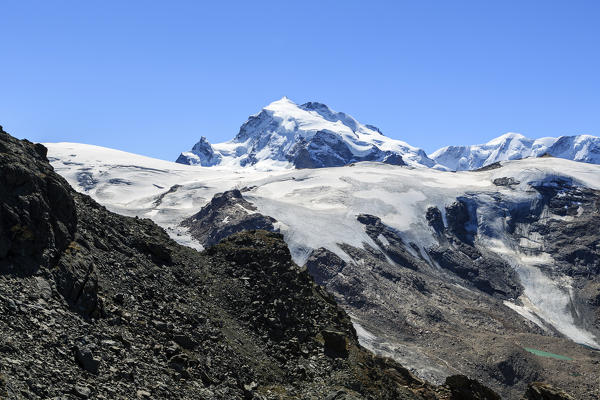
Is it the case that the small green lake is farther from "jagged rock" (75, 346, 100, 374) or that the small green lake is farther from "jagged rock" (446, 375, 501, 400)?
"jagged rock" (75, 346, 100, 374)

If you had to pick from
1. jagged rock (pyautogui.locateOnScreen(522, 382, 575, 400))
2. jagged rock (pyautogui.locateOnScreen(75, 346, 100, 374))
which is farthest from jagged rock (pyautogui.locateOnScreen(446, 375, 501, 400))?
jagged rock (pyautogui.locateOnScreen(75, 346, 100, 374))

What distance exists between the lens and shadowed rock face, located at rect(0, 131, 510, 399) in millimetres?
30094

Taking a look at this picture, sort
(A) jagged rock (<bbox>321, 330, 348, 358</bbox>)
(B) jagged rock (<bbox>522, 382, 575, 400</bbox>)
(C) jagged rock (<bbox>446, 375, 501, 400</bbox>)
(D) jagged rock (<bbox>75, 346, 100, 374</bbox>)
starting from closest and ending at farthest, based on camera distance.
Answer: (D) jagged rock (<bbox>75, 346, 100, 374</bbox>) < (A) jagged rock (<bbox>321, 330, 348, 358</bbox>) < (B) jagged rock (<bbox>522, 382, 575, 400</bbox>) < (C) jagged rock (<bbox>446, 375, 501, 400</bbox>)

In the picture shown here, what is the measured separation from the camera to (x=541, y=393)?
50.9 metres

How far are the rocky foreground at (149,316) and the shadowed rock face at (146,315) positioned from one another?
0.08 m

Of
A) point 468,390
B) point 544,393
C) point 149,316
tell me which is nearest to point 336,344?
point 149,316

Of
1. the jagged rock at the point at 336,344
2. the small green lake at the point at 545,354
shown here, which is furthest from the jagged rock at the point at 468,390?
the small green lake at the point at 545,354

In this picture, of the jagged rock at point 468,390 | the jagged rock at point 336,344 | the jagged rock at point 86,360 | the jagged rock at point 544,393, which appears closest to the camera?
the jagged rock at point 86,360

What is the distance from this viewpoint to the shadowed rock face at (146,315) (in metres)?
30.1

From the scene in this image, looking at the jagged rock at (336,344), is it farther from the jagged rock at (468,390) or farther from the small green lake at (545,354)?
the small green lake at (545,354)

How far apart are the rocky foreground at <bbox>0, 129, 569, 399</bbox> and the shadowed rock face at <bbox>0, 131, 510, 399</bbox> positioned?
78 millimetres

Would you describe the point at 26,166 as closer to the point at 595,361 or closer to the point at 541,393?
the point at 541,393

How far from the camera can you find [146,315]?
38938 mm

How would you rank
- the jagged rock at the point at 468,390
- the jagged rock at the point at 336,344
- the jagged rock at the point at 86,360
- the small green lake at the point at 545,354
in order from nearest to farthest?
the jagged rock at the point at 86,360 < the jagged rock at the point at 336,344 < the jagged rock at the point at 468,390 < the small green lake at the point at 545,354
